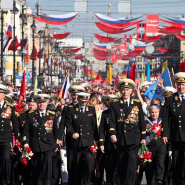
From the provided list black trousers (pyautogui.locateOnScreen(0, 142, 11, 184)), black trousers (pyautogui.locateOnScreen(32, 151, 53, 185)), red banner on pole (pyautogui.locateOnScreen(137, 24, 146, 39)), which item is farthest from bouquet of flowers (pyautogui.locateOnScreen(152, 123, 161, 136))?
red banner on pole (pyautogui.locateOnScreen(137, 24, 146, 39))

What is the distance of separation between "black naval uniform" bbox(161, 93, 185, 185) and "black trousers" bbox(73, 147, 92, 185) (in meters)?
1.87

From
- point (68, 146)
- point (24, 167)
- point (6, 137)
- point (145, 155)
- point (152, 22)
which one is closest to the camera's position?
point (145, 155)

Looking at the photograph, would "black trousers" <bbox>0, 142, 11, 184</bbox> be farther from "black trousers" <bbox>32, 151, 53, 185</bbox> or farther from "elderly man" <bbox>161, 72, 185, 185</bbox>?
"elderly man" <bbox>161, 72, 185, 185</bbox>

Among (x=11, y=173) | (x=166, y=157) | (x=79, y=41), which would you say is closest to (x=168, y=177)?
(x=166, y=157)

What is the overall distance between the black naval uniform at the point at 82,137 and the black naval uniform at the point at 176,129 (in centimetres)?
183

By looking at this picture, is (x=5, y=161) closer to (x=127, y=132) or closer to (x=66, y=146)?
(x=66, y=146)

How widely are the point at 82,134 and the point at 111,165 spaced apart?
2.88ft

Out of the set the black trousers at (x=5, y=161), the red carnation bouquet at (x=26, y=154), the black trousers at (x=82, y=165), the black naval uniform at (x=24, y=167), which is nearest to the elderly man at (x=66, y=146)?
the black trousers at (x=82, y=165)

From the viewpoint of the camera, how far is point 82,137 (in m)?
10.7

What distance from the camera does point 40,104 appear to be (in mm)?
10695

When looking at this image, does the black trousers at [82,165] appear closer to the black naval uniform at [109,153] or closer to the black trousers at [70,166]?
the black trousers at [70,166]

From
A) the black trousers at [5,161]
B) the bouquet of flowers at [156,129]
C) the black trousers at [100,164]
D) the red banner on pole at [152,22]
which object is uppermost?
the red banner on pole at [152,22]

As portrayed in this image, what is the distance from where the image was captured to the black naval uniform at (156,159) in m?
10.7

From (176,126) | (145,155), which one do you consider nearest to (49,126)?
(145,155)
